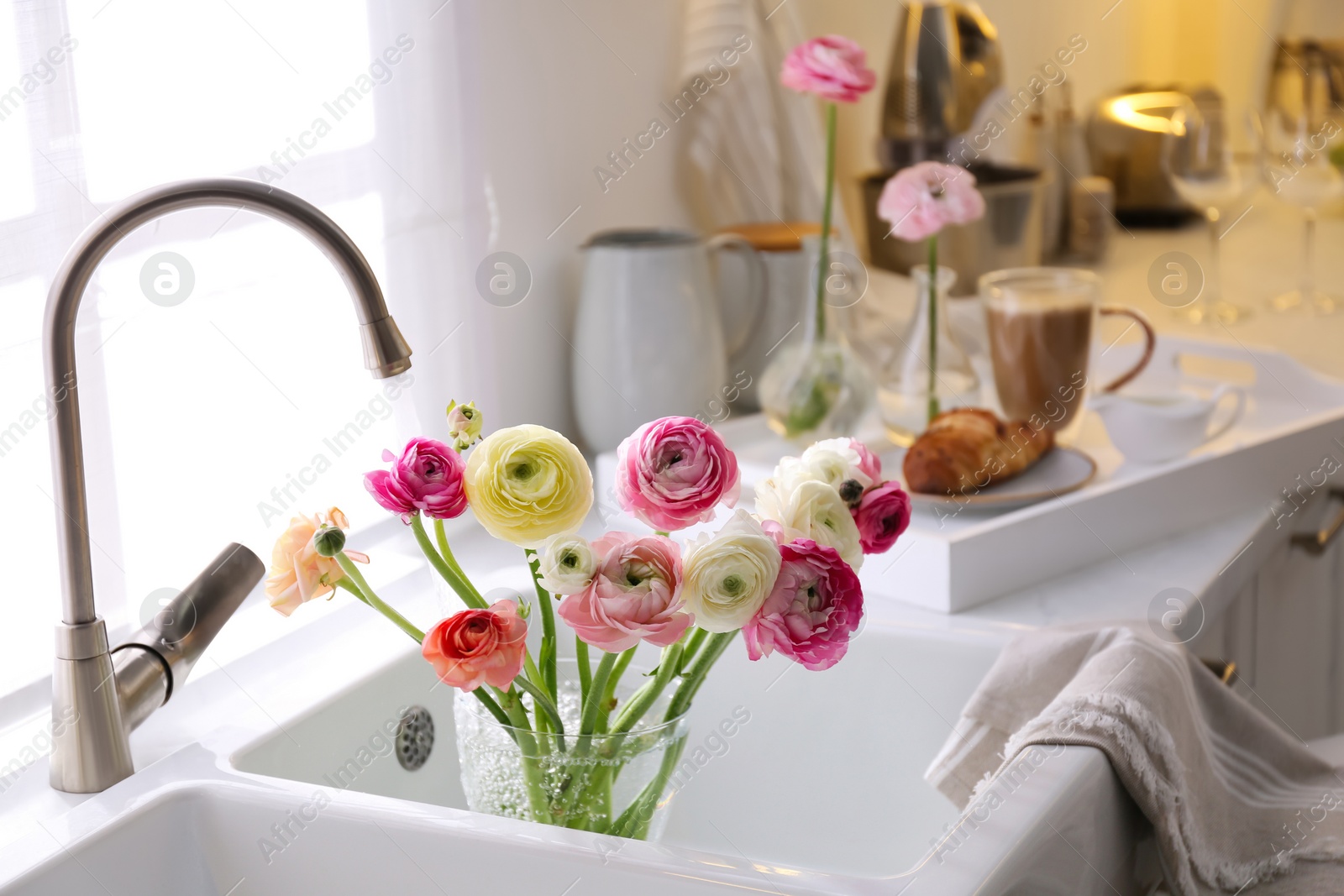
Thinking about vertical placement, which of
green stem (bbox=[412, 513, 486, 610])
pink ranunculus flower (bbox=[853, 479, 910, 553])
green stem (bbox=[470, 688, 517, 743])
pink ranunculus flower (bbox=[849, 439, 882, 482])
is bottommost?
green stem (bbox=[470, 688, 517, 743])

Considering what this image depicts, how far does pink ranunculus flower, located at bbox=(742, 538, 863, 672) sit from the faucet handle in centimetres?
32

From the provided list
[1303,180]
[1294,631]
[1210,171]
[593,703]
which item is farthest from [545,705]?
[1303,180]

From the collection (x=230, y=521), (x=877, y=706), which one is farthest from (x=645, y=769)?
(x=230, y=521)

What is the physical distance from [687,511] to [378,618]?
46 cm

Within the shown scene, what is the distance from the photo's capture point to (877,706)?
2.88 feet

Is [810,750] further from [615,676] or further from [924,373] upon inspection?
[924,373]

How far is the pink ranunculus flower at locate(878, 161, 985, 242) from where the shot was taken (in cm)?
104

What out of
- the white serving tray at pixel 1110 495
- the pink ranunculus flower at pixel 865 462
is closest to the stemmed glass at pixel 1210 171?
the white serving tray at pixel 1110 495

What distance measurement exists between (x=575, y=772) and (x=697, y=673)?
0.07 m

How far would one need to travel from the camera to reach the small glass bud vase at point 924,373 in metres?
1.13

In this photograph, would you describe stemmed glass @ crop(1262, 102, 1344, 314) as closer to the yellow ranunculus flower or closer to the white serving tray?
the white serving tray

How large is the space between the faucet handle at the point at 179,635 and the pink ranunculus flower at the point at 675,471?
0.28 metres

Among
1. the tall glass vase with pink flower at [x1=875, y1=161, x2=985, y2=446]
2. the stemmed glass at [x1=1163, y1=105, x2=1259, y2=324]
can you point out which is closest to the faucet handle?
the tall glass vase with pink flower at [x1=875, y1=161, x2=985, y2=446]

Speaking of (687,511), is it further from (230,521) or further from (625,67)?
(625,67)
